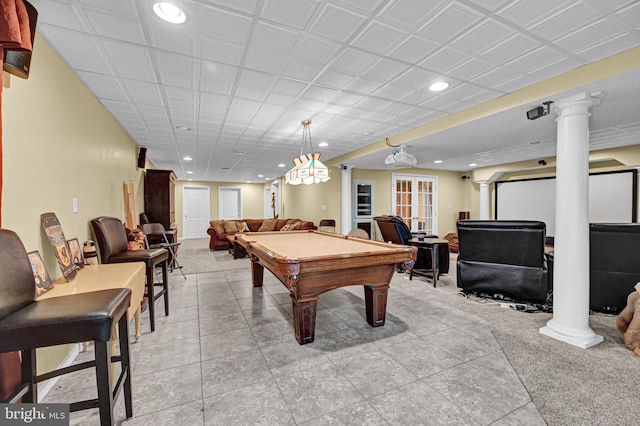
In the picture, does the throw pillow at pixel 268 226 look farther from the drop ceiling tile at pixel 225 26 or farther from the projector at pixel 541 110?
the projector at pixel 541 110

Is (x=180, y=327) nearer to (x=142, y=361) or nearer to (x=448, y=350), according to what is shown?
(x=142, y=361)

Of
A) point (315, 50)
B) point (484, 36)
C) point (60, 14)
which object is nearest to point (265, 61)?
point (315, 50)

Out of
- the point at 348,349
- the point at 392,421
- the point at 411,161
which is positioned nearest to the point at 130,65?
the point at 348,349

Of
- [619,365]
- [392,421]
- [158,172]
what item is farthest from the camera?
[158,172]

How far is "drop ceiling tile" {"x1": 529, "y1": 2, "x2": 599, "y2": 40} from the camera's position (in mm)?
1694

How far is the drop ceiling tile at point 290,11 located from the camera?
5.45 feet

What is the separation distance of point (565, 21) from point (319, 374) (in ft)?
9.64

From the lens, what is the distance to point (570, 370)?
80.4 inches

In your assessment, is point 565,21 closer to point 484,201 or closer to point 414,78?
point 414,78

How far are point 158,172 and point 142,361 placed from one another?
15.3 ft

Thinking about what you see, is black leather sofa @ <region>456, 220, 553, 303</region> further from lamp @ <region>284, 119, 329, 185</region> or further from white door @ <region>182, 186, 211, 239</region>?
white door @ <region>182, 186, 211, 239</region>

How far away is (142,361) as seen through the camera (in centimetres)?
216

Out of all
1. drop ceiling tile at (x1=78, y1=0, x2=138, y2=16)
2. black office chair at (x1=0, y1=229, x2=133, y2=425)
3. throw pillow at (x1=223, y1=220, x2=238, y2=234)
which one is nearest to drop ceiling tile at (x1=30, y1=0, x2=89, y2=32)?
drop ceiling tile at (x1=78, y1=0, x2=138, y2=16)

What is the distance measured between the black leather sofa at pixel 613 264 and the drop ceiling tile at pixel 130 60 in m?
4.89
